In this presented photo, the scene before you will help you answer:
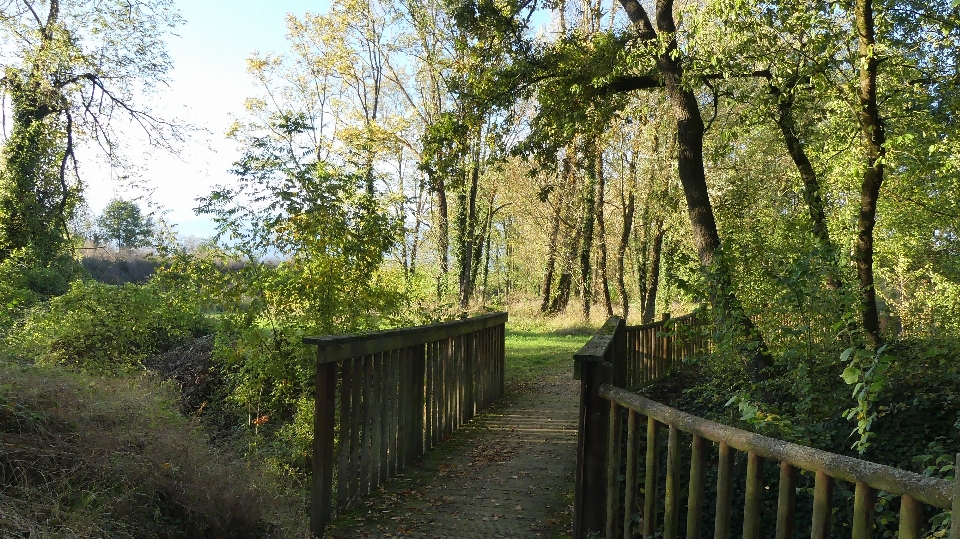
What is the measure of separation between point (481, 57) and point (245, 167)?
494 cm

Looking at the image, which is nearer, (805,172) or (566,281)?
(805,172)

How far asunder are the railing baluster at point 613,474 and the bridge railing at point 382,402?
1839 millimetres

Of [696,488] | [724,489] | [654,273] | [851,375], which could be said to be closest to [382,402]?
[696,488]

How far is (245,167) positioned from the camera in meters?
7.32

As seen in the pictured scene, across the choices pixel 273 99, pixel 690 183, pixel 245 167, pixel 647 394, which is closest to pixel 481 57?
pixel 690 183

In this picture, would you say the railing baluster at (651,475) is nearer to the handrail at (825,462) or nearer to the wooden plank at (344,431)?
the handrail at (825,462)

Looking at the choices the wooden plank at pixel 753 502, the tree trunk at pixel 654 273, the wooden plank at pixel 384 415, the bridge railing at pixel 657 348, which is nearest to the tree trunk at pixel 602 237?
the tree trunk at pixel 654 273

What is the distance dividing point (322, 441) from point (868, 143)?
8366mm

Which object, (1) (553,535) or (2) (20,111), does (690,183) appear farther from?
(2) (20,111)

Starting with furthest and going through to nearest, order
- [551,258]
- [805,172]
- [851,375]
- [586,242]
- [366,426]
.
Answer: [551,258], [586,242], [805,172], [366,426], [851,375]

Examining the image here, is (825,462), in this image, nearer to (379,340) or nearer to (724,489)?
(724,489)

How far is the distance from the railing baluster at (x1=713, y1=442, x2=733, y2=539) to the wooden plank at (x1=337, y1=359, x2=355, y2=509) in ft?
8.88

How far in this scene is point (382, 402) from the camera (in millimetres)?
5520

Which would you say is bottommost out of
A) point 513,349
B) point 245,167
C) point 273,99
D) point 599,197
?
point 513,349
